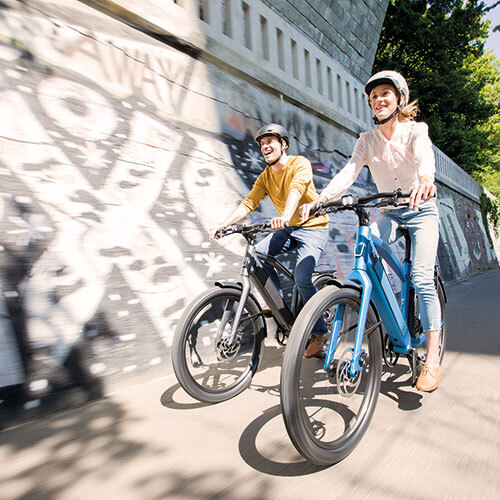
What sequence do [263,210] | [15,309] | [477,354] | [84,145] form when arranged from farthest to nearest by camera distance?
[263,210] < [477,354] < [84,145] < [15,309]

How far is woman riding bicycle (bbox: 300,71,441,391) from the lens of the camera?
2363 millimetres

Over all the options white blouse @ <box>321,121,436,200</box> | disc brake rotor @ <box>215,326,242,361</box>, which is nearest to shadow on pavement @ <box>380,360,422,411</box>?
disc brake rotor @ <box>215,326,242,361</box>

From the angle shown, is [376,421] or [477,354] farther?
[477,354]

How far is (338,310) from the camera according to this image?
1.96 meters

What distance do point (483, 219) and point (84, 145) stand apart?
21507 millimetres

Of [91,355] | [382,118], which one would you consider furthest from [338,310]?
[91,355]

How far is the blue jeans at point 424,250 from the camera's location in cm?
242

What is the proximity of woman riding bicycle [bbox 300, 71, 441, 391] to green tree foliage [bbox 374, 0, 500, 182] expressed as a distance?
18333 millimetres

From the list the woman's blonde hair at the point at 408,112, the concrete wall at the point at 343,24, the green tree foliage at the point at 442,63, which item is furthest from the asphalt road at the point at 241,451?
the green tree foliage at the point at 442,63

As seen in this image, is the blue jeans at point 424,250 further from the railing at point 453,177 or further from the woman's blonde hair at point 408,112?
the railing at point 453,177

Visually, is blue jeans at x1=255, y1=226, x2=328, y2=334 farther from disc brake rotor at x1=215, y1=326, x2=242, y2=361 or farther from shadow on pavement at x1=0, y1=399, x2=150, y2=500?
shadow on pavement at x1=0, y1=399, x2=150, y2=500

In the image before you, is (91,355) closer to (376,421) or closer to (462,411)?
(376,421)

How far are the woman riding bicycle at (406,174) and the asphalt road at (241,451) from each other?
337 mm

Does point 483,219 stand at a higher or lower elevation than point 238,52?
lower
